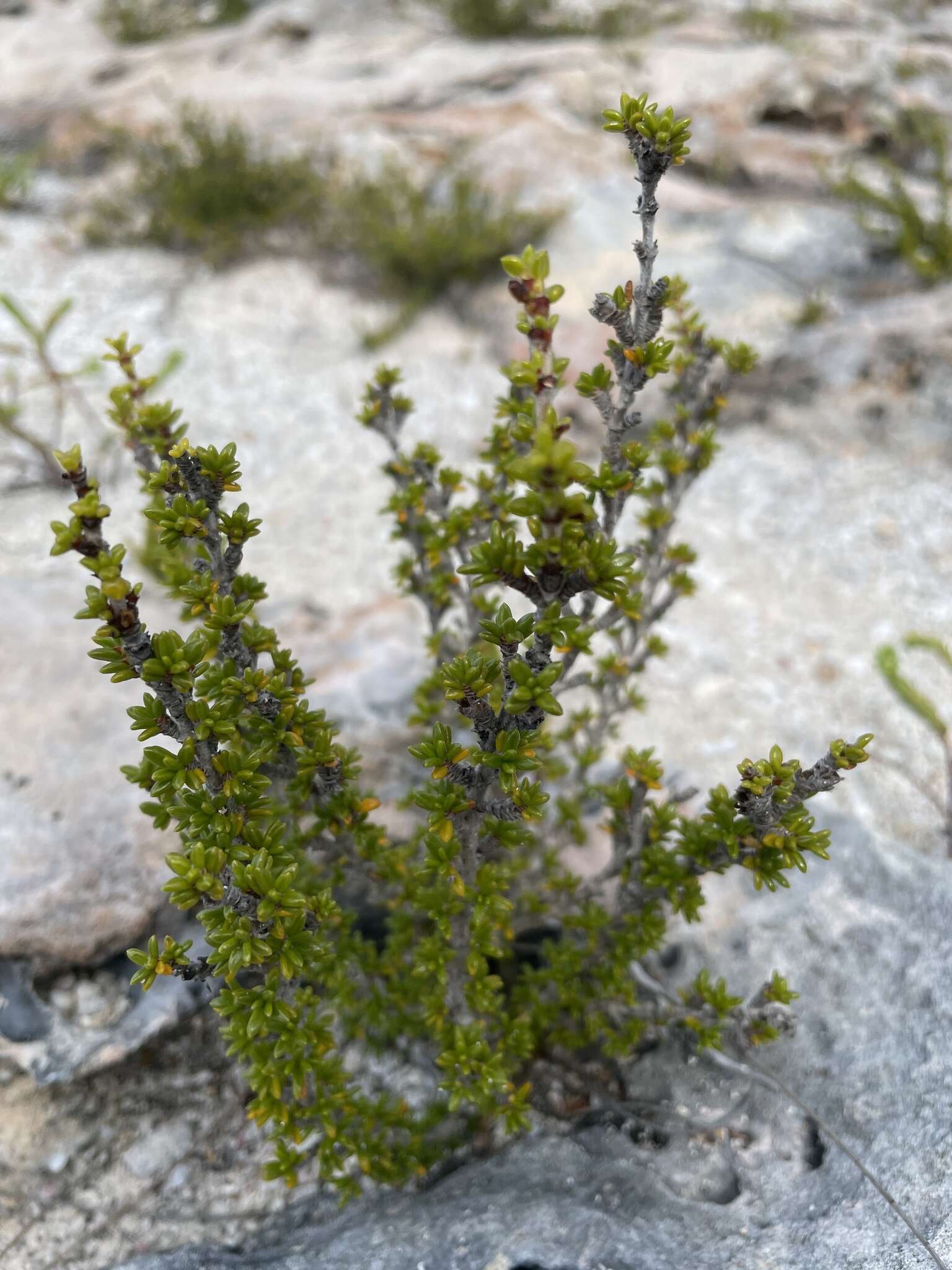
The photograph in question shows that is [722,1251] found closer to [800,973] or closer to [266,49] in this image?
[800,973]

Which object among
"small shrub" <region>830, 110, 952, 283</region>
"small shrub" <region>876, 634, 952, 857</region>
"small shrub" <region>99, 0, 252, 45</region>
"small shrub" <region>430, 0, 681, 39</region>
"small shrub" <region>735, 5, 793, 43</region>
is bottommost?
"small shrub" <region>876, 634, 952, 857</region>

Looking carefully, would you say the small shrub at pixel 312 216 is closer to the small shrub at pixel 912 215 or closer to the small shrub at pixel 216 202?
the small shrub at pixel 216 202

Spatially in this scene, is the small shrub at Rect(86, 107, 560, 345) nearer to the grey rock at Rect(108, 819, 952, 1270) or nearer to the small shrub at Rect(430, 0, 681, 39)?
the small shrub at Rect(430, 0, 681, 39)

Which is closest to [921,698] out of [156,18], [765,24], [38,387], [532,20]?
[38,387]

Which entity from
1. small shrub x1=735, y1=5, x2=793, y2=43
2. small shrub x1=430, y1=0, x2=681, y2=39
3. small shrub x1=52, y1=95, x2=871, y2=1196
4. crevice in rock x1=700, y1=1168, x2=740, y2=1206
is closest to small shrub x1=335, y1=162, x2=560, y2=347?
small shrub x1=52, y1=95, x2=871, y2=1196

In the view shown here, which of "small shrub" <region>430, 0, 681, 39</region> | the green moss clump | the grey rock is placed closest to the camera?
the grey rock

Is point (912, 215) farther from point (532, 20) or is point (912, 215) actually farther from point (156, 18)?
point (156, 18)

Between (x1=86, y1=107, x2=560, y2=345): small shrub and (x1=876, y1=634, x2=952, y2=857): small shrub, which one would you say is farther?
(x1=86, y1=107, x2=560, y2=345): small shrub
